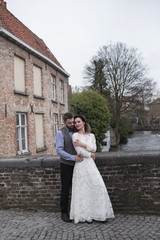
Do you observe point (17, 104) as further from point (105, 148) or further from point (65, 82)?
point (105, 148)

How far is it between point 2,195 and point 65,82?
16209 mm

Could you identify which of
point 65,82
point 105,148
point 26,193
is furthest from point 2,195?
point 105,148

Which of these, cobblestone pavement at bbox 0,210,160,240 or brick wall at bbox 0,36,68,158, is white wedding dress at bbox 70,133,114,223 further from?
brick wall at bbox 0,36,68,158

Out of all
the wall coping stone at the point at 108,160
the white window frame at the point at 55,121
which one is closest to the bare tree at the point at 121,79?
the white window frame at the point at 55,121

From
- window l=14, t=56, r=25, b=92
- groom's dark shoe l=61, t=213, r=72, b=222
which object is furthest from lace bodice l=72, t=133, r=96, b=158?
window l=14, t=56, r=25, b=92

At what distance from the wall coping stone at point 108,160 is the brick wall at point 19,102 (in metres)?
5.94

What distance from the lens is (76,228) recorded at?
12.4 ft

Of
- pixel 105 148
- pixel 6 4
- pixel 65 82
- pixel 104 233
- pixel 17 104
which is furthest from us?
pixel 105 148

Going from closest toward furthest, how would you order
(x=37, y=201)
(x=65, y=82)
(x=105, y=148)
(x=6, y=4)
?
(x=37, y=201) < (x=6, y=4) < (x=65, y=82) < (x=105, y=148)

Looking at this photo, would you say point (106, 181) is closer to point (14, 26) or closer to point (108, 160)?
point (108, 160)

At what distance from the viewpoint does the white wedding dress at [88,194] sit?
394 centimetres

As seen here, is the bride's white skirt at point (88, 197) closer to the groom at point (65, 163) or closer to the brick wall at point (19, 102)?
the groom at point (65, 163)

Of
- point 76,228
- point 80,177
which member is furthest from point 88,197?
point 76,228

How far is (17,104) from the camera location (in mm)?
11945
